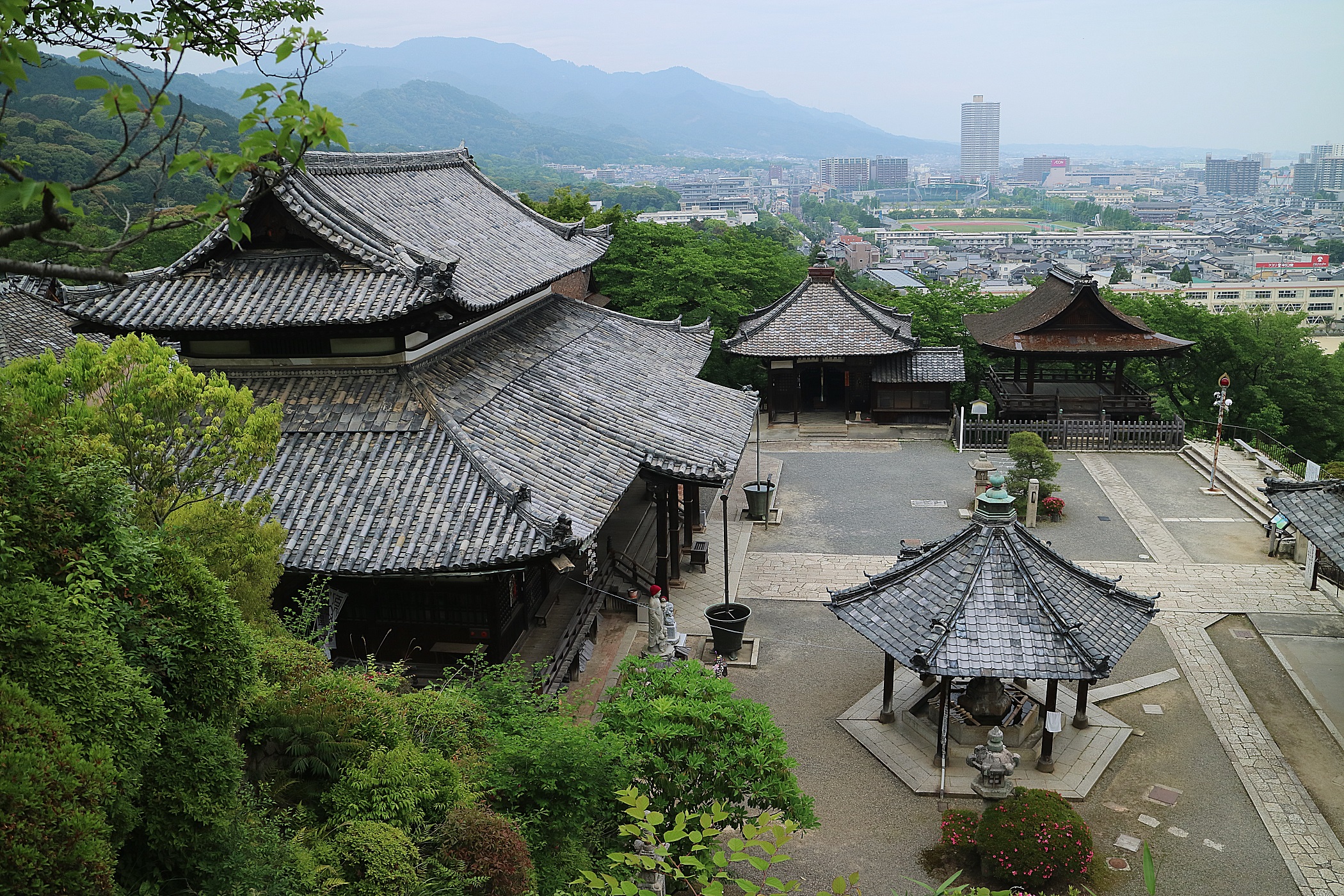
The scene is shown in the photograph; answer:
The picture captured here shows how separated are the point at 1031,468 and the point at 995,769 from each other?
15069 mm

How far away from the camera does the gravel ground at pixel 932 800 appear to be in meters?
12.8

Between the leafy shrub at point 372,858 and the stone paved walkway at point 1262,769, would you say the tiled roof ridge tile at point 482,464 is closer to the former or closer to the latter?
the leafy shrub at point 372,858

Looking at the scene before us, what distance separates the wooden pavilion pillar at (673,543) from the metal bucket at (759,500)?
15.7ft

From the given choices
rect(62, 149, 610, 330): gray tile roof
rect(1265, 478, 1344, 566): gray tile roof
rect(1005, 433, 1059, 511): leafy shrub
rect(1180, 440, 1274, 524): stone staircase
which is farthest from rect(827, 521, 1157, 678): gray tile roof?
rect(1180, 440, 1274, 524): stone staircase

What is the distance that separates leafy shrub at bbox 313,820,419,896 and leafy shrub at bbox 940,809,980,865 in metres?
7.73

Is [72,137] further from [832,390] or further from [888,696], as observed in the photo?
[888,696]

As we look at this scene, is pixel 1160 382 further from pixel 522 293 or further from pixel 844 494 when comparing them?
pixel 522 293

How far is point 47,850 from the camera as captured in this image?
5.37m

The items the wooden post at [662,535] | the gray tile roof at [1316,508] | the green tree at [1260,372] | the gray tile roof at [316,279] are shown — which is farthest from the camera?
the green tree at [1260,372]

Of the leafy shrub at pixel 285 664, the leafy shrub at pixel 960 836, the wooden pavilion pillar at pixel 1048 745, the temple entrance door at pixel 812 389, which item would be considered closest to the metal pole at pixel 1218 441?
the temple entrance door at pixel 812 389

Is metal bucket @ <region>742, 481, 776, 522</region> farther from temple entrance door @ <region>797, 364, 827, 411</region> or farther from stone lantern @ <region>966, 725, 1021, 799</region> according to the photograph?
stone lantern @ <region>966, 725, 1021, 799</region>

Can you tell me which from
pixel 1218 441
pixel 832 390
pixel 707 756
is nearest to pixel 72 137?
pixel 832 390

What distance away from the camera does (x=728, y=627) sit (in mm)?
18922

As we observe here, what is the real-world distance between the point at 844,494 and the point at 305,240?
18.6 meters
